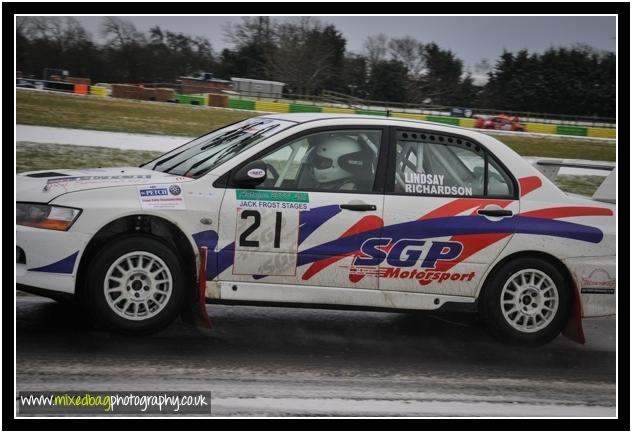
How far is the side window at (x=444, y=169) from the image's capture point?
6266mm

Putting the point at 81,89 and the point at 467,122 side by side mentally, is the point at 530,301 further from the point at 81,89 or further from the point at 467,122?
the point at 467,122

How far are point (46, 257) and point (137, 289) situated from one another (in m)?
0.64

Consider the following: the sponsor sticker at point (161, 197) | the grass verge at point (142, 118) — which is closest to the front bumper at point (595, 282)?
the sponsor sticker at point (161, 197)

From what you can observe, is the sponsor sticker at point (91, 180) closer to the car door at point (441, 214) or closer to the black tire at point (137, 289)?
the black tire at point (137, 289)

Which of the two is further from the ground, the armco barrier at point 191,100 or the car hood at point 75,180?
the armco barrier at point 191,100

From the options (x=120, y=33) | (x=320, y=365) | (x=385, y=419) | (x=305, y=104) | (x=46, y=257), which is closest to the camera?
(x=385, y=419)

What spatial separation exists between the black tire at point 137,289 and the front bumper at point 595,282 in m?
3.05

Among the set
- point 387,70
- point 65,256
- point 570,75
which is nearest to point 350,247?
point 65,256

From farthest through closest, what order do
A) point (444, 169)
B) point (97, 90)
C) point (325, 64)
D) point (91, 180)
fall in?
point (325, 64), point (97, 90), point (444, 169), point (91, 180)

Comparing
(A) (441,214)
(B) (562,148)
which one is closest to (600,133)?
(B) (562,148)

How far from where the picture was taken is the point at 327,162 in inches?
243

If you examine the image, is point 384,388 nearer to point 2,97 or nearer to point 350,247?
point 350,247

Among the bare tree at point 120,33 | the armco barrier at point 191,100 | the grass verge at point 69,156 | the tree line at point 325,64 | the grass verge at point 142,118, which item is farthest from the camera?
the armco barrier at point 191,100

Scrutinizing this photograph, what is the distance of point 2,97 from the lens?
24.4 ft
